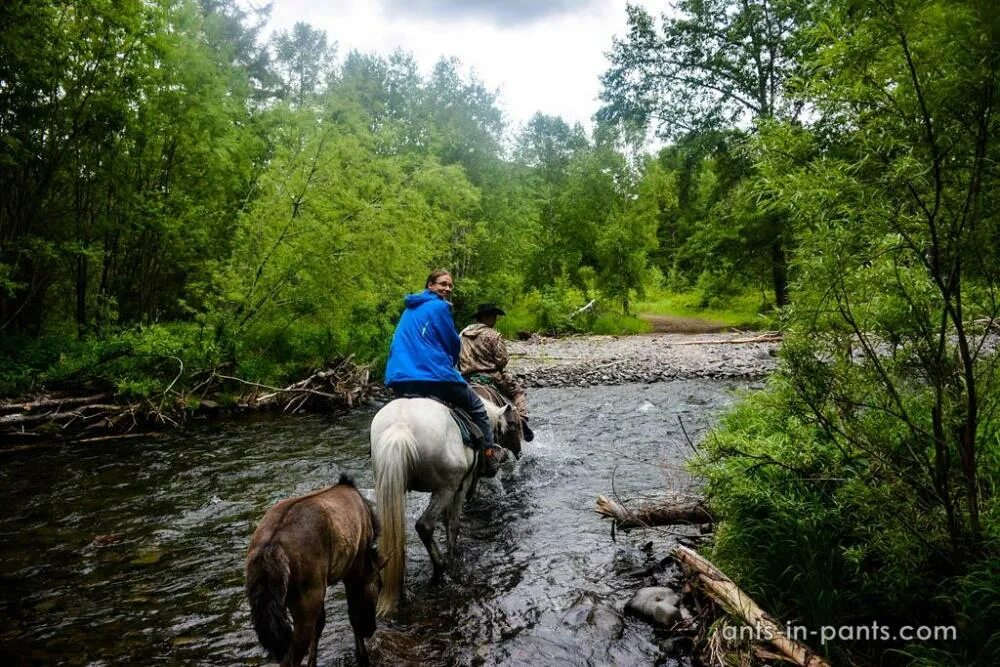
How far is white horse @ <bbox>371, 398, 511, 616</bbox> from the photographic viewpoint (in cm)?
440

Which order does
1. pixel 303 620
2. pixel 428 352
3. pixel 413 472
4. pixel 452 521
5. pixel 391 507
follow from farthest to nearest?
pixel 452 521, pixel 428 352, pixel 413 472, pixel 391 507, pixel 303 620

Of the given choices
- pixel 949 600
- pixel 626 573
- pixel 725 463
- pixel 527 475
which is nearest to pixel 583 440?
pixel 527 475

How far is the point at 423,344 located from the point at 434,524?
1.73m

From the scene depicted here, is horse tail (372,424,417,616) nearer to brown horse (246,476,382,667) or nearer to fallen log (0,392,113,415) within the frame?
brown horse (246,476,382,667)

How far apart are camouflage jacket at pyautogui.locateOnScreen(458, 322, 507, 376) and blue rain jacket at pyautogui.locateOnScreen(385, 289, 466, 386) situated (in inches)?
79.8

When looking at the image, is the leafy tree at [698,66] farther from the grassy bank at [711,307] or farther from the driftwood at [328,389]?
the driftwood at [328,389]

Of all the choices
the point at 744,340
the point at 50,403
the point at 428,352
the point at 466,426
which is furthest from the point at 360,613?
the point at 744,340

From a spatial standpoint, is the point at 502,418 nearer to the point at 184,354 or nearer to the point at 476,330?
the point at 476,330

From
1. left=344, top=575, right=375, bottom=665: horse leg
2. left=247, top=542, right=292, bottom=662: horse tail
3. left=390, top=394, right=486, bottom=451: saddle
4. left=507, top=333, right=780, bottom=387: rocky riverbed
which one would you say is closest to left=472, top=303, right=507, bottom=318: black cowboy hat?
left=390, top=394, right=486, bottom=451: saddle

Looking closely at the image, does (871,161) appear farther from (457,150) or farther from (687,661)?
(457,150)

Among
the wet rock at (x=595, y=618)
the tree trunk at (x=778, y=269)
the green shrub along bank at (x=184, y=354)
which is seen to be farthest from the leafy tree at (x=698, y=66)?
the wet rock at (x=595, y=618)

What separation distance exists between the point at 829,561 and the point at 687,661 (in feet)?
3.77

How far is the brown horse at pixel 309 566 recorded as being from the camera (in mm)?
2691

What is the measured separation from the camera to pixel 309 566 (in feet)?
9.84
